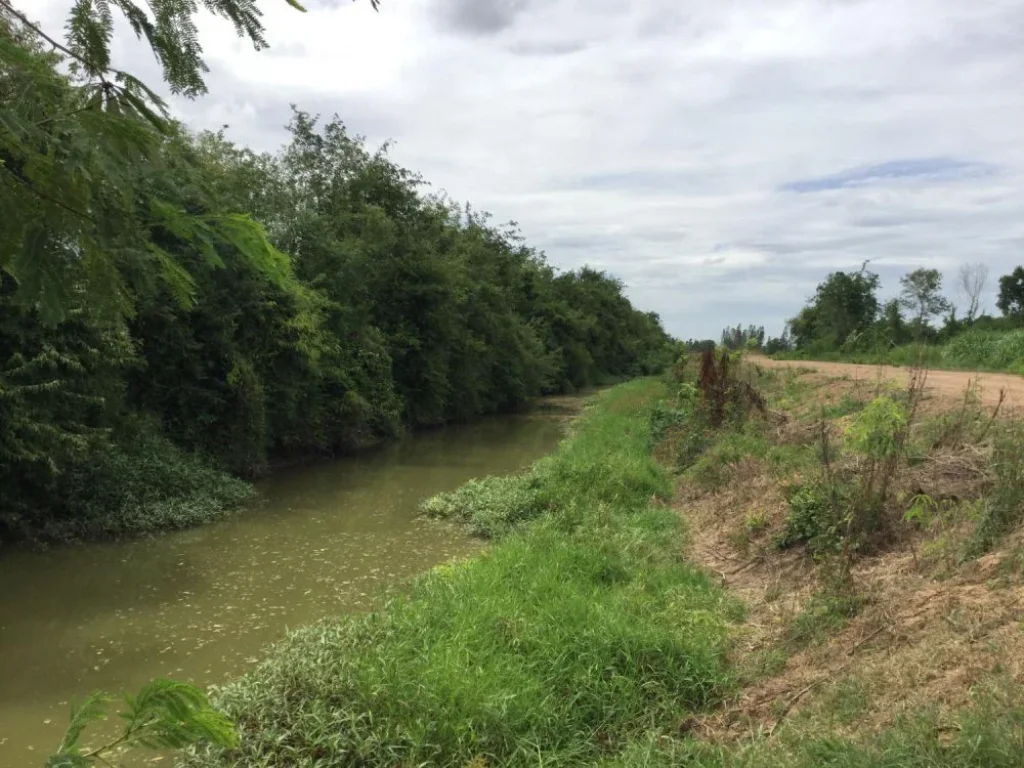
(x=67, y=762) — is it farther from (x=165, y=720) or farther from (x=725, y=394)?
(x=725, y=394)

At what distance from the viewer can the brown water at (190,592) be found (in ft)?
19.9

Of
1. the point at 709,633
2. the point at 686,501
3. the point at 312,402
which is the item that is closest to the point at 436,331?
the point at 312,402

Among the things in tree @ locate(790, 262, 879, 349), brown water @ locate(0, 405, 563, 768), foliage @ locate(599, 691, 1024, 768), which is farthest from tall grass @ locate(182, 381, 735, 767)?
tree @ locate(790, 262, 879, 349)

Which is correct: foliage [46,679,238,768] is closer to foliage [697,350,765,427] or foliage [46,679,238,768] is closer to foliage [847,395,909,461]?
foliage [847,395,909,461]

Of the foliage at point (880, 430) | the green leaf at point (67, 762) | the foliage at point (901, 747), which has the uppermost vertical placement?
the foliage at point (880, 430)

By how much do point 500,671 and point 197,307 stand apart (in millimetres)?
9150

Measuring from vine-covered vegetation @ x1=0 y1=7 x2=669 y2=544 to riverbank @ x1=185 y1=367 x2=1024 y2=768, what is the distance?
2.77m

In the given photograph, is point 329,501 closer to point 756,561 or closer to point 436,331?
point 756,561

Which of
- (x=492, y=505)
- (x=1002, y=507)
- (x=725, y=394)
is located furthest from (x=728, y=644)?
(x=725, y=394)

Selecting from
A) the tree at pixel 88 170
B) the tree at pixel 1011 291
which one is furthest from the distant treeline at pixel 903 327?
the tree at pixel 88 170

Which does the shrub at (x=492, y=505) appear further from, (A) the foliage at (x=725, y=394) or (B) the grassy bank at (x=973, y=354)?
(B) the grassy bank at (x=973, y=354)

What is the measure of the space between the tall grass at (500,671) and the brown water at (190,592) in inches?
46.3

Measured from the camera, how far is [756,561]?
7160 millimetres

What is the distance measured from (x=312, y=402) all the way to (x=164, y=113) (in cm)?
1523
